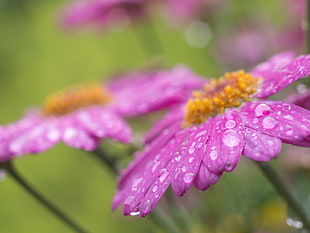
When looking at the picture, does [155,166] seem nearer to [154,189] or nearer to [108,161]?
[154,189]

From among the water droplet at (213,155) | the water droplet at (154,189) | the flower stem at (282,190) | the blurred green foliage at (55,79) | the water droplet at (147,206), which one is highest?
the water droplet at (213,155)

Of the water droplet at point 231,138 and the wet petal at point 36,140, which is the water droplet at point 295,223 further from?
the wet petal at point 36,140

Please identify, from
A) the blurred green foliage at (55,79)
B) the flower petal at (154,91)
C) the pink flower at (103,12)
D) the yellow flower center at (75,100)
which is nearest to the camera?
the flower petal at (154,91)

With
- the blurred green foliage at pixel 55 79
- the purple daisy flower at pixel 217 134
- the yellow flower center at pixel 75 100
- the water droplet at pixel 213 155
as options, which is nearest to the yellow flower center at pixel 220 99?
the purple daisy flower at pixel 217 134

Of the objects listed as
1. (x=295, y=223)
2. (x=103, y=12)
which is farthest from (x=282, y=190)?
(x=103, y=12)

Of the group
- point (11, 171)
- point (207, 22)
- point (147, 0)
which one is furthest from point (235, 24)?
point (11, 171)

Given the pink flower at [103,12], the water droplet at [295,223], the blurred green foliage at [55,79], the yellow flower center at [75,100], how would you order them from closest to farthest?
the water droplet at [295,223]
the yellow flower center at [75,100]
the pink flower at [103,12]
the blurred green foliage at [55,79]

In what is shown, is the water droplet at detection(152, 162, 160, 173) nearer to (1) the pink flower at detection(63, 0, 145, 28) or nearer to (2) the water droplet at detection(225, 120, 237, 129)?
(2) the water droplet at detection(225, 120, 237, 129)

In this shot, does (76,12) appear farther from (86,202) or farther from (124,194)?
(86,202)

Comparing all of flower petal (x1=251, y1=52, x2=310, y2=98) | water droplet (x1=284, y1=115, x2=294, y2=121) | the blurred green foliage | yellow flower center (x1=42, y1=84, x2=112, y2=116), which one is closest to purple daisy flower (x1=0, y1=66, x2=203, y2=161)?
yellow flower center (x1=42, y1=84, x2=112, y2=116)
